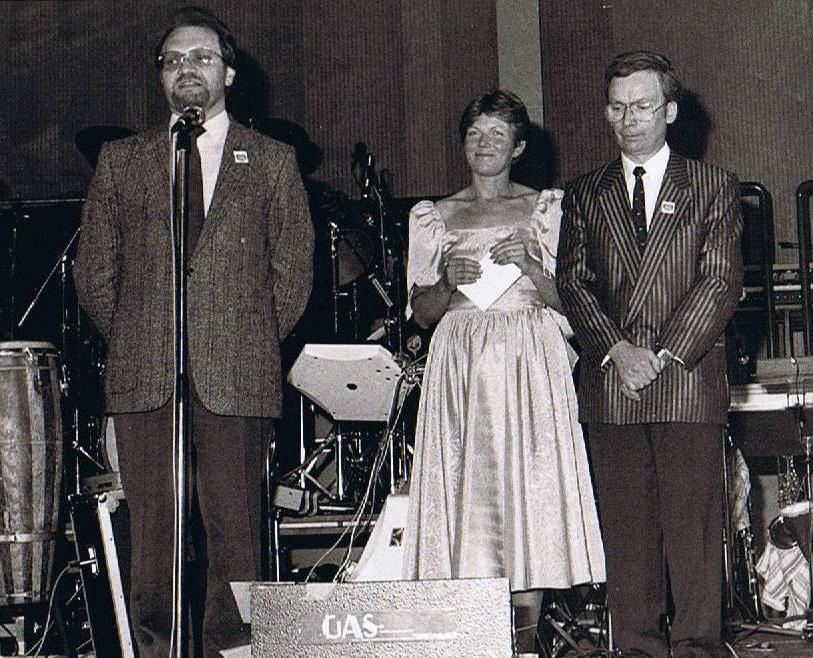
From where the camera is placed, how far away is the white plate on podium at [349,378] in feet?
14.7

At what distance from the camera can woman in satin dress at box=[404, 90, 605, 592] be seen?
3.25 meters

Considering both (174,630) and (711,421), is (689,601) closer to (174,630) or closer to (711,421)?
(711,421)

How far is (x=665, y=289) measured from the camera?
9.89 feet

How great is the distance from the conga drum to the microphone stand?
1.82 m

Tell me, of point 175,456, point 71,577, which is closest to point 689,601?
point 175,456

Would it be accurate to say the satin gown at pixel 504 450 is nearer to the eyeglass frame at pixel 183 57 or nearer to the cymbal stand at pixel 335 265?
the eyeglass frame at pixel 183 57

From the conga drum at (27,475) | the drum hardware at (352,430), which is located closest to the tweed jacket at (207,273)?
the conga drum at (27,475)

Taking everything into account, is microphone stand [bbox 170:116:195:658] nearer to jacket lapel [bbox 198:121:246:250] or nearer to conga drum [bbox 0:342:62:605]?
jacket lapel [bbox 198:121:246:250]

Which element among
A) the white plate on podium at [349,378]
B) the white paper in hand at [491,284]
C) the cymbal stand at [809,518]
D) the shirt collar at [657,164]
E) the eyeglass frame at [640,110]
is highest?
the eyeglass frame at [640,110]

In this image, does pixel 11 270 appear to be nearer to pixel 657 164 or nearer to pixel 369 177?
pixel 369 177

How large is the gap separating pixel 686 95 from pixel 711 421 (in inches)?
158

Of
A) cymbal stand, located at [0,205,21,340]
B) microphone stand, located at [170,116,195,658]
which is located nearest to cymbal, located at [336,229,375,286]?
cymbal stand, located at [0,205,21,340]

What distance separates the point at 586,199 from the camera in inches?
126

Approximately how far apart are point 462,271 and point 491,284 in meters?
0.10
